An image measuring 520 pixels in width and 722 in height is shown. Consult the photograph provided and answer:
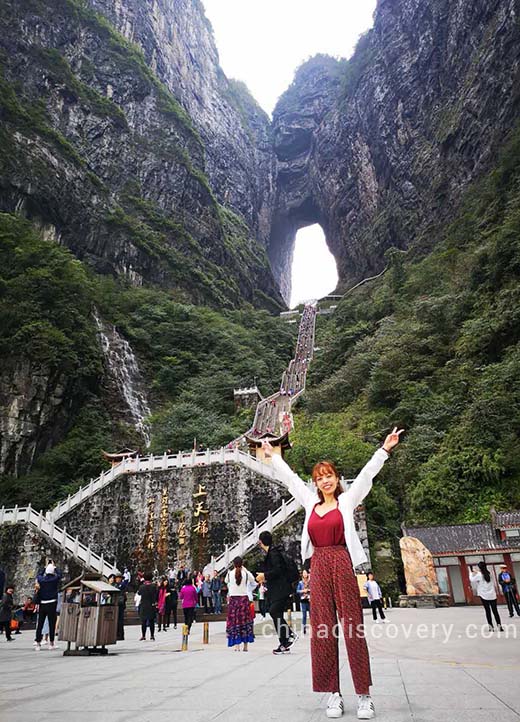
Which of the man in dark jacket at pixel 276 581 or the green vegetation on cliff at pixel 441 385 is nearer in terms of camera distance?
the man in dark jacket at pixel 276 581

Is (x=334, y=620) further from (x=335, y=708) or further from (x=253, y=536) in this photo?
(x=253, y=536)

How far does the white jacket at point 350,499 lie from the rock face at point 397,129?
41663 mm

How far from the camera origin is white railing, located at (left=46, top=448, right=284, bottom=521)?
19469mm

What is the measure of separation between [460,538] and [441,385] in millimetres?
8897

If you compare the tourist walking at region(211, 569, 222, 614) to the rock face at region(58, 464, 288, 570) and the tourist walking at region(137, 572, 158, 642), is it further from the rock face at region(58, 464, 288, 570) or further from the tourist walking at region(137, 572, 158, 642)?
the tourist walking at region(137, 572, 158, 642)

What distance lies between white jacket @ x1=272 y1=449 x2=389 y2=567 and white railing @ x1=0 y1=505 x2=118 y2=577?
52.7 ft

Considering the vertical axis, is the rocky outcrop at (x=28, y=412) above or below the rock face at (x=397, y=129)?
below

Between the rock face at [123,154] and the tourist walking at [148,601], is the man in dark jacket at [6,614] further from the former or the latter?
the rock face at [123,154]

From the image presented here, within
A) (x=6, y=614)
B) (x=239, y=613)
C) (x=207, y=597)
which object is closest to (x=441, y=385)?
(x=207, y=597)

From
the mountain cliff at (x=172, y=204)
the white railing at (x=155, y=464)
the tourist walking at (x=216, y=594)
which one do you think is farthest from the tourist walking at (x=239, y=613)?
the mountain cliff at (x=172, y=204)

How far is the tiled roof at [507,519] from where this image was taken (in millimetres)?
13613

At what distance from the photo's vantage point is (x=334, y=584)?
2.88m

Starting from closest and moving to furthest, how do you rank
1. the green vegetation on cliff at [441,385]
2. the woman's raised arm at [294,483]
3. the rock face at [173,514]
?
the woman's raised arm at [294,483] → the green vegetation on cliff at [441,385] → the rock face at [173,514]

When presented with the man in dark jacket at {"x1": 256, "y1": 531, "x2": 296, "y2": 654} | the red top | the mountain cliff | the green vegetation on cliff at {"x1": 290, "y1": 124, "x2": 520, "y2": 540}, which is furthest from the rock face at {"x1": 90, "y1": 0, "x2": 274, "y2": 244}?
the red top
